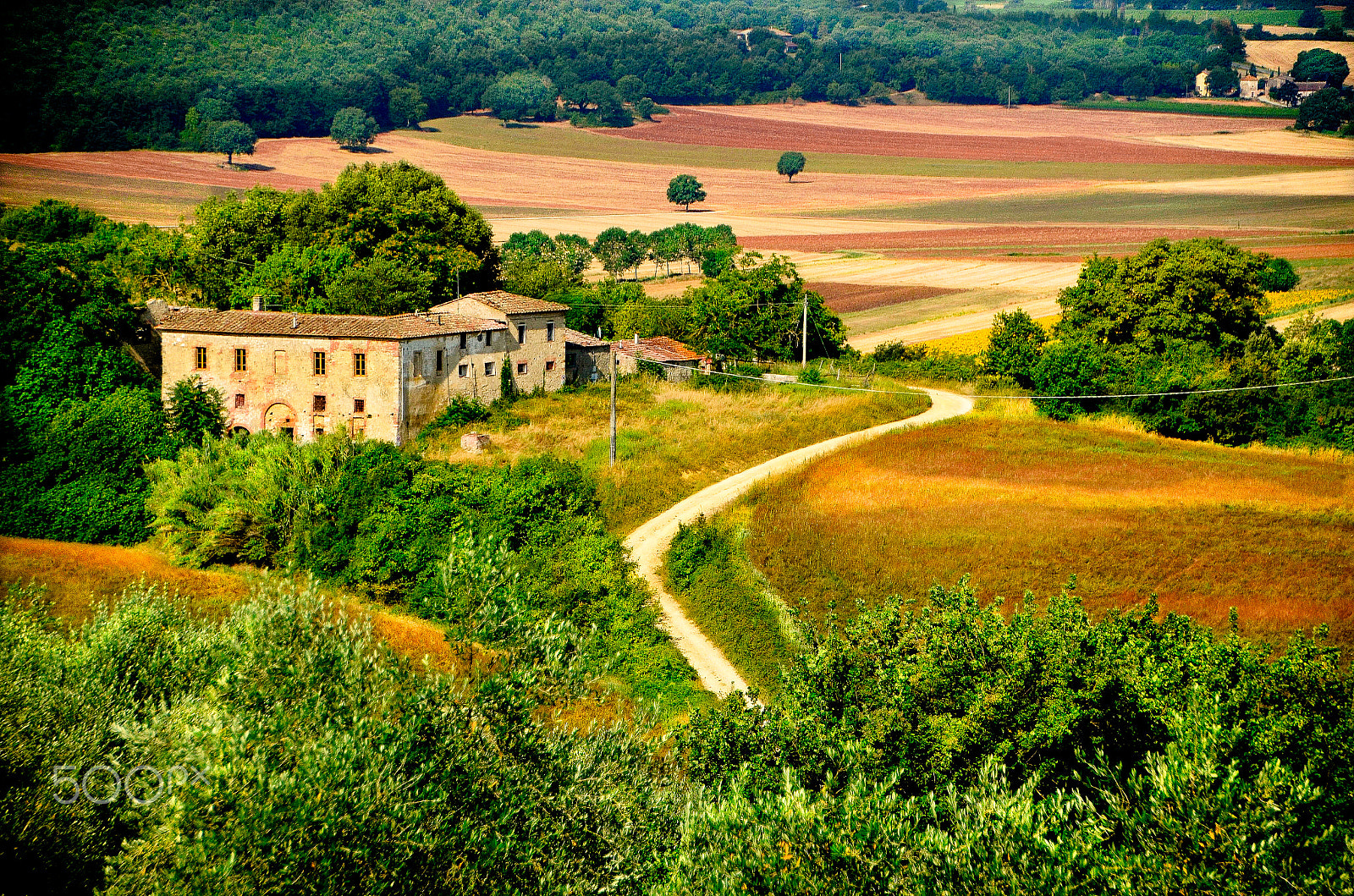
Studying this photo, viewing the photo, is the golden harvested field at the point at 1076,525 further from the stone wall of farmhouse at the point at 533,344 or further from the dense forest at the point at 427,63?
the dense forest at the point at 427,63

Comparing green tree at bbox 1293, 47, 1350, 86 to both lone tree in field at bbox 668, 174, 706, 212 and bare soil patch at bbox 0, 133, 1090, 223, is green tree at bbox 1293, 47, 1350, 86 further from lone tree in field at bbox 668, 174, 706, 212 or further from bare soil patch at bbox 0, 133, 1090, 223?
lone tree in field at bbox 668, 174, 706, 212

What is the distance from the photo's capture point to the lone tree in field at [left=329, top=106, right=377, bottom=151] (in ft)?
396

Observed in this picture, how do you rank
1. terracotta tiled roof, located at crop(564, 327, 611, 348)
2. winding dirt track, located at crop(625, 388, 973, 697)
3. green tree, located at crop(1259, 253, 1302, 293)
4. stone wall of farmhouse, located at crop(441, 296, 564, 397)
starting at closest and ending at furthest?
winding dirt track, located at crop(625, 388, 973, 697)
stone wall of farmhouse, located at crop(441, 296, 564, 397)
terracotta tiled roof, located at crop(564, 327, 611, 348)
green tree, located at crop(1259, 253, 1302, 293)

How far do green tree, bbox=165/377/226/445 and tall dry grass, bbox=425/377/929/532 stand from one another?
8.15 meters

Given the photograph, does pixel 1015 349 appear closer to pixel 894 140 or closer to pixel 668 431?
pixel 668 431

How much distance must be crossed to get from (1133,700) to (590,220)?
97.4 meters

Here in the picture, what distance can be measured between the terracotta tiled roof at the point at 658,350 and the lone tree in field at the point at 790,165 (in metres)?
85.7

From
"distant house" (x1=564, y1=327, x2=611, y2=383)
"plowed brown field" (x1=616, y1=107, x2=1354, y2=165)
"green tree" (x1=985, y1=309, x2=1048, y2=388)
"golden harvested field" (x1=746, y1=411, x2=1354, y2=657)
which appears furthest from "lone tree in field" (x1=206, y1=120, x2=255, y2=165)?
"golden harvested field" (x1=746, y1=411, x2=1354, y2=657)

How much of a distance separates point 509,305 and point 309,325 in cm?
846

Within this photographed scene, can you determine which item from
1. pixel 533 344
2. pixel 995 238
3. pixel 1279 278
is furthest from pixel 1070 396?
pixel 995 238

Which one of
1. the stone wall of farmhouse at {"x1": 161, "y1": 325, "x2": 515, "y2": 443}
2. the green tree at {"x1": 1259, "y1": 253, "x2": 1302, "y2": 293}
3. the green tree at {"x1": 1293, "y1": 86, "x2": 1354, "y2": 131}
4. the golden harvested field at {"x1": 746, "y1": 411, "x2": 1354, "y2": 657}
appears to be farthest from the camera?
the green tree at {"x1": 1293, "y1": 86, "x2": 1354, "y2": 131}

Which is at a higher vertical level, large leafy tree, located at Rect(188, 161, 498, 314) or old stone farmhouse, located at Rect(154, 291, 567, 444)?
large leafy tree, located at Rect(188, 161, 498, 314)

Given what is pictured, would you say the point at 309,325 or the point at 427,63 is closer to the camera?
the point at 309,325

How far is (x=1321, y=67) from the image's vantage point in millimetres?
120062
